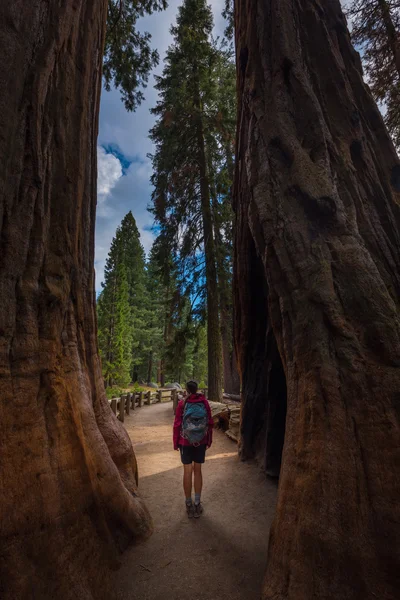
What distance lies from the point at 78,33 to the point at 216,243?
8.82 meters

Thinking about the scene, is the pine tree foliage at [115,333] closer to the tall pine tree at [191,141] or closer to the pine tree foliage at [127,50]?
the tall pine tree at [191,141]

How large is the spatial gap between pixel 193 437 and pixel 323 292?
107 inches

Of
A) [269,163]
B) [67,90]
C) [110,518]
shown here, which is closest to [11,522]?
[110,518]

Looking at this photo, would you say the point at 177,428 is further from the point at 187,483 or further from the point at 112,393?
the point at 112,393

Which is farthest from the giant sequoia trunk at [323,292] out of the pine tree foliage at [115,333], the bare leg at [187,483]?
the pine tree foliage at [115,333]

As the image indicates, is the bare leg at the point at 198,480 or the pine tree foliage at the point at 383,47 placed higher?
the pine tree foliage at the point at 383,47

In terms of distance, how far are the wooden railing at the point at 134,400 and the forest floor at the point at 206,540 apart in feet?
17.2

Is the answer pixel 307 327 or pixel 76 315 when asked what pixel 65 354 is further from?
pixel 307 327

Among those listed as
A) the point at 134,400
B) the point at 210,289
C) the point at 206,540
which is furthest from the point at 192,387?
the point at 134,400

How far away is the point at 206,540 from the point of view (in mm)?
3330

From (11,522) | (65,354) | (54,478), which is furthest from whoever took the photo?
(65,354)

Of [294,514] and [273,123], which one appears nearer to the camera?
[294,514]

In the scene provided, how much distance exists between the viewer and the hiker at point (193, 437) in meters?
4.07

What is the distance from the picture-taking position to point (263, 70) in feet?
15.3
